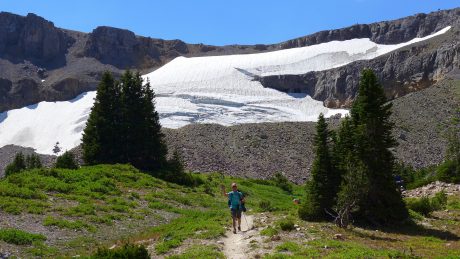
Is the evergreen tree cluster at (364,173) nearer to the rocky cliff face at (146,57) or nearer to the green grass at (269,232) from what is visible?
the green grass at (269,232)

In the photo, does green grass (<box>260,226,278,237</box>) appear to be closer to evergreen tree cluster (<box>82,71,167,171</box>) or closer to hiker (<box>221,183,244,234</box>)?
hiker (<box>221,183,244,234</box>)

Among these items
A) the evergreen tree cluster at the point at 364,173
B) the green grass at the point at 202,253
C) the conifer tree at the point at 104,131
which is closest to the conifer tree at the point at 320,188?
the evergreen tree cluster at the point at 364,173

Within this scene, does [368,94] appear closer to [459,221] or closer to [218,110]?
[459,221]

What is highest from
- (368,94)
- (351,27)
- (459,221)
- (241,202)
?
(351,27)

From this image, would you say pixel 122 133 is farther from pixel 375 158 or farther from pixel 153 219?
pixel 375 158

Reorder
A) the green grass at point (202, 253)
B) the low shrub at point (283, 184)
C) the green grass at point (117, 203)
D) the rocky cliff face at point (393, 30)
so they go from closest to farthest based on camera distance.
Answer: the green grass at point (202, 253), the green grass at point (117, 203), the low shrub at point (283, 184), the rocky cliff face at point (393, 30)

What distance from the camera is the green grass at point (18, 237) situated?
1549 cm

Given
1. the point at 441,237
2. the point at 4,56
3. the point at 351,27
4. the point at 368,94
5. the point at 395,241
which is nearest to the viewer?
the point at 395,241

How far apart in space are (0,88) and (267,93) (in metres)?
58.1

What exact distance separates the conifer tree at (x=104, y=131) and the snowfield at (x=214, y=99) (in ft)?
110

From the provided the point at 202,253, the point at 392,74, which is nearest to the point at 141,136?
the point at 202,253

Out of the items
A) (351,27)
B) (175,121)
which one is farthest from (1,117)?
(351,27)

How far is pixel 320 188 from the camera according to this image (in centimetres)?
2078

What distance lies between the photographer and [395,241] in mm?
17359
